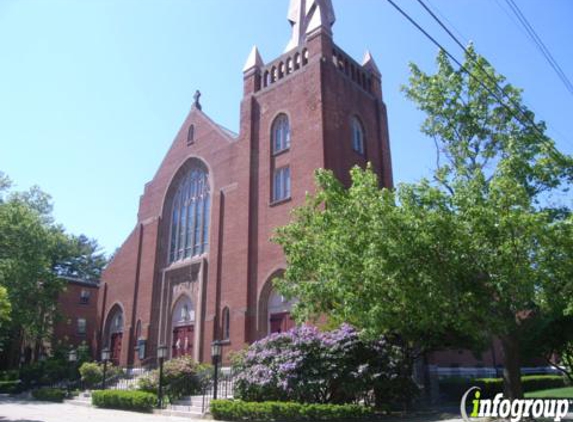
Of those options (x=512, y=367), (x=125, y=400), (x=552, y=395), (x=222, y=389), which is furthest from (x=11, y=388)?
(x=552, y=395)

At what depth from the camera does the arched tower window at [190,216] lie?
29.9 metres

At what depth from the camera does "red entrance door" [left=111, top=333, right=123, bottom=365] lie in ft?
107

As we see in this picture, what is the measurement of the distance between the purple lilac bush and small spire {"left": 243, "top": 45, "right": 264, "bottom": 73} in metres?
18.4

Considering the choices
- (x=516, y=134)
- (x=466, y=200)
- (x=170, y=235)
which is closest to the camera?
(x=466, y=200)

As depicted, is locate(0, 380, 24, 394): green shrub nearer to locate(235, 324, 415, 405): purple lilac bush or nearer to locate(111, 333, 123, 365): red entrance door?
locate(111, 333, 123, 365): red entrance door

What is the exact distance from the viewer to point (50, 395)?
24.6m

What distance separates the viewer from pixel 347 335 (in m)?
16.2

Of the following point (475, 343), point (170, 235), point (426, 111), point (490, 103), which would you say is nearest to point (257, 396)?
point (475, 343)

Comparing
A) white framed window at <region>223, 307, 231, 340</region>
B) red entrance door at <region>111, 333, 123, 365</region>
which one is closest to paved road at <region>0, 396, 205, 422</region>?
white framed window at <region>223, 307, 231, 340</region>

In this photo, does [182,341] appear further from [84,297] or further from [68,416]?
[84,297]

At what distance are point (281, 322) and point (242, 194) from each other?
7288mm

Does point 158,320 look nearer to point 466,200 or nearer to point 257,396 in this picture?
point 257,396

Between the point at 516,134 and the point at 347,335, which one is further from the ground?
the point at 516,134

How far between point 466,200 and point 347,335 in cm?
648
